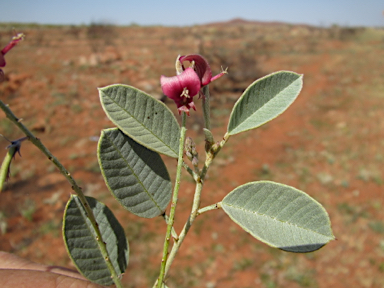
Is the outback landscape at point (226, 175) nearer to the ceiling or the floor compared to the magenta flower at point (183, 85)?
nearer to the floor

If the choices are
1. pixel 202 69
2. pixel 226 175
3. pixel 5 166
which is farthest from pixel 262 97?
pixel 226 175

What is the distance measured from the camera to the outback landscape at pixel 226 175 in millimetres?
3289

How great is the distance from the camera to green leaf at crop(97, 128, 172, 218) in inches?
23.1

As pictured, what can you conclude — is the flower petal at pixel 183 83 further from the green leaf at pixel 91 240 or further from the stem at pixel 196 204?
the green leaf at pixel 91 240

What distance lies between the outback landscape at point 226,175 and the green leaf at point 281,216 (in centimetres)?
46

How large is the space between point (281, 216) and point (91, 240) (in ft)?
1.54

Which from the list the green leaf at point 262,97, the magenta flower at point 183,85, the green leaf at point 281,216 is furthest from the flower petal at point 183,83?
the green leaf at point 281,216

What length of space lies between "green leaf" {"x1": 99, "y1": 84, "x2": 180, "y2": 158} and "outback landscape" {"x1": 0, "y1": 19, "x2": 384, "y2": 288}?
24cm

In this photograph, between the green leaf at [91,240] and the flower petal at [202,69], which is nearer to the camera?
the flower petal at [202,69]

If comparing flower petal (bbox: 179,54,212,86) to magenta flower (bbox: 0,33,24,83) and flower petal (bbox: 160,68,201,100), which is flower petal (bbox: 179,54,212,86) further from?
magenta flower (bbox: 0,33,24,83)

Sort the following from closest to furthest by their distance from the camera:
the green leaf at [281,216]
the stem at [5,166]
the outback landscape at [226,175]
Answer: the stem at [5,166] < the green leaf at [281,216] < the outback landscape at [226,175]

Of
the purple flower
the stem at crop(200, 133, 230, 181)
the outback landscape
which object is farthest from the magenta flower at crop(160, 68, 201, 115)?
the outback landscape

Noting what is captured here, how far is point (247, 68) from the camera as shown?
1037 centimetres

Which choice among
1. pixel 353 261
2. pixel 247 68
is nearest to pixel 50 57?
pixel 247 68
